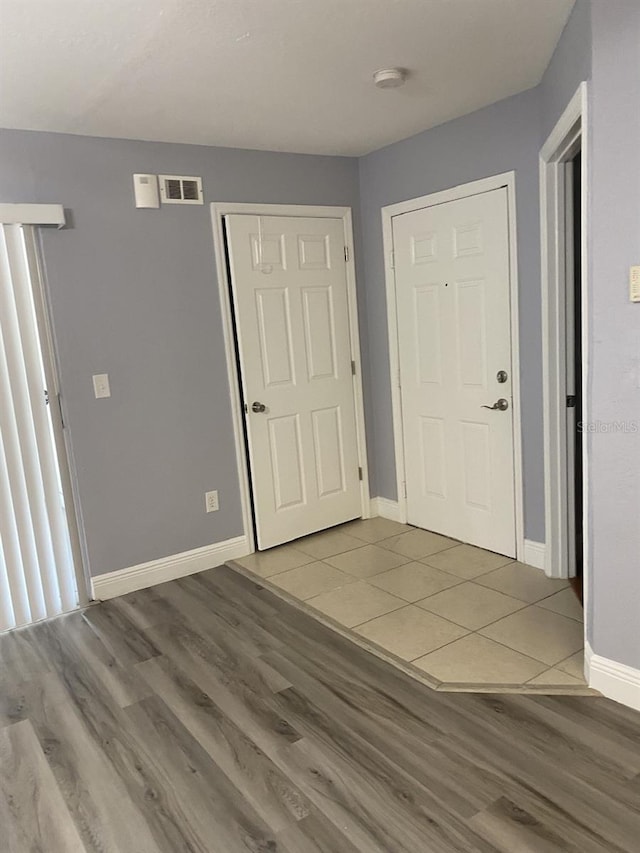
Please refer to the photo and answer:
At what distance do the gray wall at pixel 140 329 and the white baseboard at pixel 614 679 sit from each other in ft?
7.21

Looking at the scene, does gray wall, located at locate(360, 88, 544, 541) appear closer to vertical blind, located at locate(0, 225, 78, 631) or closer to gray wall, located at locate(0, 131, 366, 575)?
gray wall, located at locate(0, 131, 366, 575)

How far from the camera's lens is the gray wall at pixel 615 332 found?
2.00m

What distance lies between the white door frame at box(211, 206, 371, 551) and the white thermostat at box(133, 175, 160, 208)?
0.35m

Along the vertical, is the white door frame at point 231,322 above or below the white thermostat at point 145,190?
below

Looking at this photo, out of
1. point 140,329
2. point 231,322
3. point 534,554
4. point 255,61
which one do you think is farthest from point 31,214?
point 534,554

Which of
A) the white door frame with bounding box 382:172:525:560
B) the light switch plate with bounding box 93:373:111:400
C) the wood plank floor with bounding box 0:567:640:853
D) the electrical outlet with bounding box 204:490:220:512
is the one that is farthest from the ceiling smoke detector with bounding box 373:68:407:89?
the wood plank floor with bounding box 0:567:640:853

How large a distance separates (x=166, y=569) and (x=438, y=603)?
155 centimetres

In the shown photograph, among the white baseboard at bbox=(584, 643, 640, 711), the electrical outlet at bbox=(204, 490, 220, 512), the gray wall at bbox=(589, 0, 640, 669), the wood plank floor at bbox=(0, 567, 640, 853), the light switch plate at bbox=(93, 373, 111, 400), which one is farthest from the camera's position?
the electrical outlet at bbox=(204, 490, 220, 512)

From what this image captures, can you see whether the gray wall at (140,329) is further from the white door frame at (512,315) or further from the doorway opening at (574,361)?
the doorway opening at (574,361)

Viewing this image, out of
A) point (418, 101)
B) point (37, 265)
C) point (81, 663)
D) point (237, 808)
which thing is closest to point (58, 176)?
point (37, 265)

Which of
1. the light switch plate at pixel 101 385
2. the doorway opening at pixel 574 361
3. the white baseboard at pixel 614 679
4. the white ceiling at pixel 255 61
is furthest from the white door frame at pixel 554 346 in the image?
the light switch plate at pixel 101 385

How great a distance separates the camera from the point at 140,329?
3.52 meters

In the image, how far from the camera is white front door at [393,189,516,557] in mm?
3496

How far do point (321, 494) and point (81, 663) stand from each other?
1.86 m
